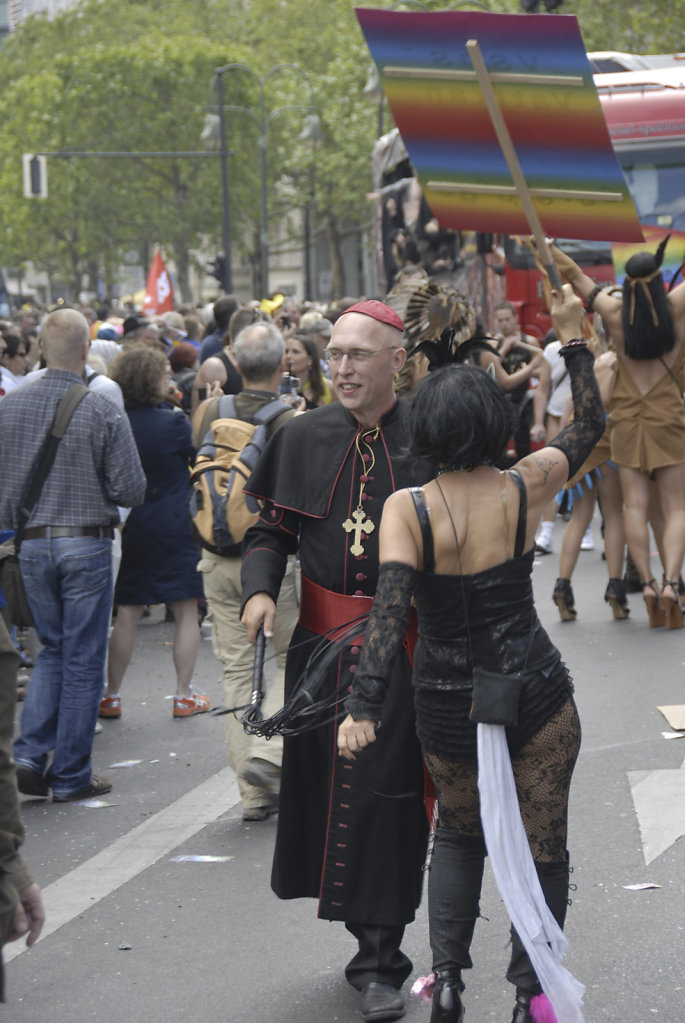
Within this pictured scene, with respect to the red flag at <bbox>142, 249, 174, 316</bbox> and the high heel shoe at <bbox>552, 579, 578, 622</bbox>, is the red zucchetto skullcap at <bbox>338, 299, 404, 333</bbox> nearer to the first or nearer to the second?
the high heel shoe at <bbox>552, 579, 578, 622</bbox>

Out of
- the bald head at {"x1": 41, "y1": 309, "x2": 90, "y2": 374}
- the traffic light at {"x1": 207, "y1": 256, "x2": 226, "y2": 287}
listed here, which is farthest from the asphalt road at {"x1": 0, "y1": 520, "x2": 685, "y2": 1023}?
the traffic light at {"x1": 207, "y1": 256, "x2": 226, "y2": 287}

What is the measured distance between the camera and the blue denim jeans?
21.8ft

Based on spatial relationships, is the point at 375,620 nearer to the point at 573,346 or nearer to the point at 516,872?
the point at 516,872

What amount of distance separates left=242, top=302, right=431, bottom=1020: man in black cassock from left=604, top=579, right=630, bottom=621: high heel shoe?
17.4 ft

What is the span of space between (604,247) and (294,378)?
7905 millimetres

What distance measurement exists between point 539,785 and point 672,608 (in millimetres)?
5567

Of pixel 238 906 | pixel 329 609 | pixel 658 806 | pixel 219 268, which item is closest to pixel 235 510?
pixel 238 906

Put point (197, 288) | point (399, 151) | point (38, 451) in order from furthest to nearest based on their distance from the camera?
point (197, 288), point (399, 151), point (38, 451)

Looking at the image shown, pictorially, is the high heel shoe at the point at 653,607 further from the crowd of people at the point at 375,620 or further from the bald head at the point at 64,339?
the bald head at the point at 64,339

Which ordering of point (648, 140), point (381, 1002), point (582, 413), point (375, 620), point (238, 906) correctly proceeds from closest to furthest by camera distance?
point (375, 620) < point (582, 413) < point (381, 1002) < point (238, 906) < point (648, 140)

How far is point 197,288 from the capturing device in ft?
333

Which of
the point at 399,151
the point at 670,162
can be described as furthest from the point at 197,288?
the point at 670,162

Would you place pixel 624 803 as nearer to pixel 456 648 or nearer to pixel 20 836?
pixel 456 648

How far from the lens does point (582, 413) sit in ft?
13.3
